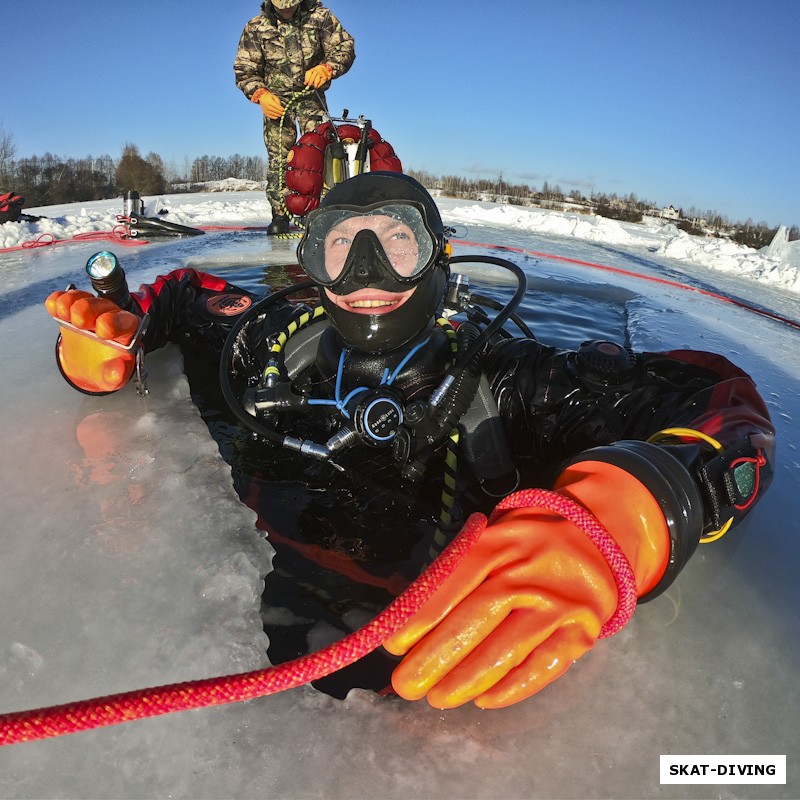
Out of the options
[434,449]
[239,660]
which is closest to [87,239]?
[434,449]

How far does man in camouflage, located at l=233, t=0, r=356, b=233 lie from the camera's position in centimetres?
599

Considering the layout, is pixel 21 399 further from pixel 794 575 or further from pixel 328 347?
pixel 794 575

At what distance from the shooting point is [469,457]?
1908 millimetres

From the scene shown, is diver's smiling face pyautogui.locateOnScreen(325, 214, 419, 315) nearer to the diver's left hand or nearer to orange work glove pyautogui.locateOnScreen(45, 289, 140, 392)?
orange work glove pyautogui.locateOnScreen(45, 289, 140, 392)

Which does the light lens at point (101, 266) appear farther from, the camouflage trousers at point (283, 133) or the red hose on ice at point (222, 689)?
the camouflage trousers at point (283, 133)

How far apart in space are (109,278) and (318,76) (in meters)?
4.66

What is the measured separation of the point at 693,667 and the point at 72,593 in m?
1.54

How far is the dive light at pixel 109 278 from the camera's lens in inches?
94.7

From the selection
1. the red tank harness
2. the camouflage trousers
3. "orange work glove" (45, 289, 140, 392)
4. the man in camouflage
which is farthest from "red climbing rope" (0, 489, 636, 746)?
the man in camouflage

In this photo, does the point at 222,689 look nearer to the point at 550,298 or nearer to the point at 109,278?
the point at 109,278

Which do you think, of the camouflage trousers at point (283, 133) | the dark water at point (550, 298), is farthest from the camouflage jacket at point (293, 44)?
the dark water at point (550, 298)

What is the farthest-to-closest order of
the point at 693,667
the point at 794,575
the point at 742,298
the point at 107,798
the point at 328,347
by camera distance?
the point at 742,298
the point at 328,347
the point at 794,575
the point at 693,667
the point at 107,798

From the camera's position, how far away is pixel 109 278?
244 centimetres

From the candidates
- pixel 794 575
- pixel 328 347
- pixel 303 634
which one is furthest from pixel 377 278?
pixel 794 575
